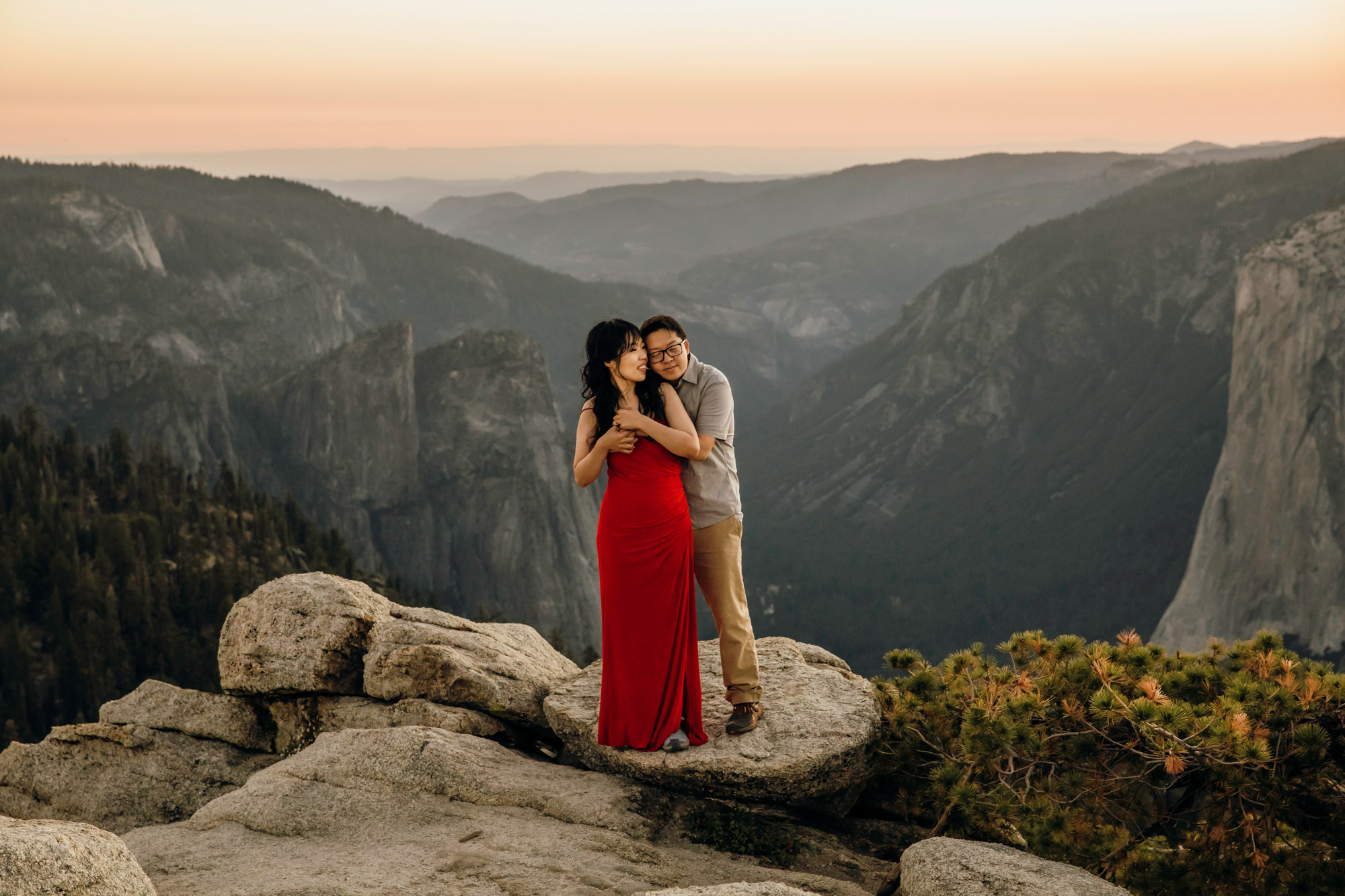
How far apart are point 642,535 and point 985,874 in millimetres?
4698

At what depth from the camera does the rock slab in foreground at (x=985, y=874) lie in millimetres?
9602

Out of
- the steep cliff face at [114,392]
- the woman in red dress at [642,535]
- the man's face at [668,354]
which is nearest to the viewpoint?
the woman in red dress at [642,535]

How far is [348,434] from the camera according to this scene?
14100 cm

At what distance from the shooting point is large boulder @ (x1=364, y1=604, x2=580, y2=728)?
14.1m

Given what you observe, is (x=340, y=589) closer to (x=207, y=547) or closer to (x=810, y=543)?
(x=207, y=547)

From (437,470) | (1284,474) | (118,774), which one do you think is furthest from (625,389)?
(437,470)

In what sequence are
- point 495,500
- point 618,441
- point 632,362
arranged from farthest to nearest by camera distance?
point 495,500
point 618,441
point 632,362

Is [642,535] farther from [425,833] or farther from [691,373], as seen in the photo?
[425,833]

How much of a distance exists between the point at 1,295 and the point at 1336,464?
16561 cm

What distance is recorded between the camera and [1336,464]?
8675 centimetres

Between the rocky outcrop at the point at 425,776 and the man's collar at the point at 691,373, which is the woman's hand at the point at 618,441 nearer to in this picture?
the man's collar at the point at 691,373

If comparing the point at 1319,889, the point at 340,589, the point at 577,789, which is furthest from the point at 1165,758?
the point at 340,589

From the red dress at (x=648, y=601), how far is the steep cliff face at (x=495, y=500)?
12503 cm

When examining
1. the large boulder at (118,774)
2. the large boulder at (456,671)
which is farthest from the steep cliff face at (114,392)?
the large boulder at (456,671)
